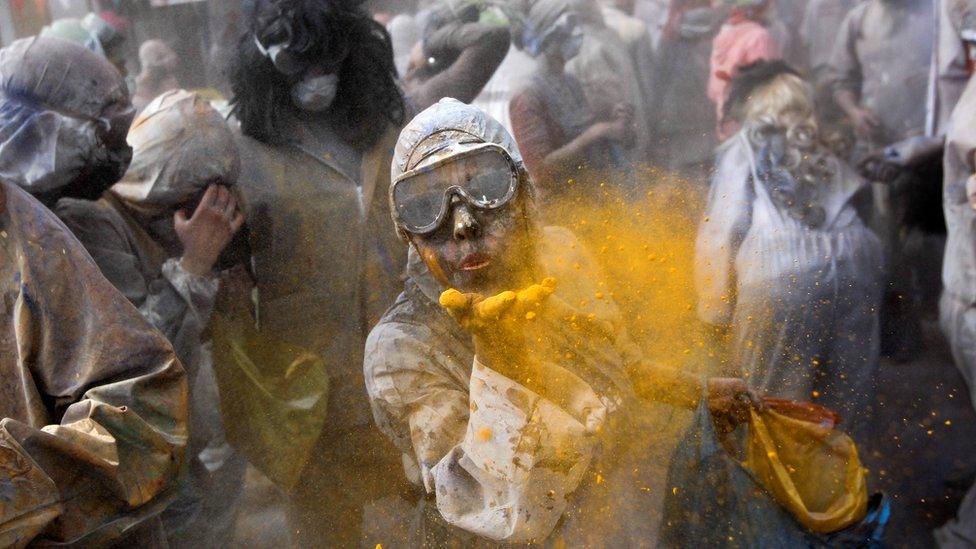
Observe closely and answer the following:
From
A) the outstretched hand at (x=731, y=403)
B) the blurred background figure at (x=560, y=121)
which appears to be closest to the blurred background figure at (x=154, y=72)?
the blurred background figure at (x=560, y=121)

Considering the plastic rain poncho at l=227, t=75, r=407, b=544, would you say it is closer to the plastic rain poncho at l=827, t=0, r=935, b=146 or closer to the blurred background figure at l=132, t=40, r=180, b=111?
the blurred background figure at l=132, t=40, r=180, b=111

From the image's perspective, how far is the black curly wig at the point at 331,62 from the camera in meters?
3.73

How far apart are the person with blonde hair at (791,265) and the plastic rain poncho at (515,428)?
0.41m

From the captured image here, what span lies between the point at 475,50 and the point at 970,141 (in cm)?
185

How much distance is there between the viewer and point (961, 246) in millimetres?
3711

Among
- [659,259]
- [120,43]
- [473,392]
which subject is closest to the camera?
[473,392]

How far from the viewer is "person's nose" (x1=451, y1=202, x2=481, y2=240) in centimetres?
282

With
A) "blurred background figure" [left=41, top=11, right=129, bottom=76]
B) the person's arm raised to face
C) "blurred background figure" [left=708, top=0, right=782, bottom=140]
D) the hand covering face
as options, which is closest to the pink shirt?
"blurred background figure" [left=708, top=0, right=782, bottom=140]

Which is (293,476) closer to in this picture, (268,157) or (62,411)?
(62,411)

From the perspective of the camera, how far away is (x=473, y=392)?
9.54 feet

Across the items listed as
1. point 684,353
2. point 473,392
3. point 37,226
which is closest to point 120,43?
point 37,226

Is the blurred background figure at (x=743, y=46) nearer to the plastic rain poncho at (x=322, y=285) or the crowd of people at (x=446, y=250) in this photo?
the crowd of people at (x=446, y=250)

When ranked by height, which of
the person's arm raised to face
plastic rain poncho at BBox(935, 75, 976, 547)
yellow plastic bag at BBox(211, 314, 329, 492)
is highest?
the person's arm raised to face

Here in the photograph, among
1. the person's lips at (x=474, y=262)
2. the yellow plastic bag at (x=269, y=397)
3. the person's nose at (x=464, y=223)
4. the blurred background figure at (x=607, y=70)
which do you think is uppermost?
the person's nose at (x=464, y=223)
